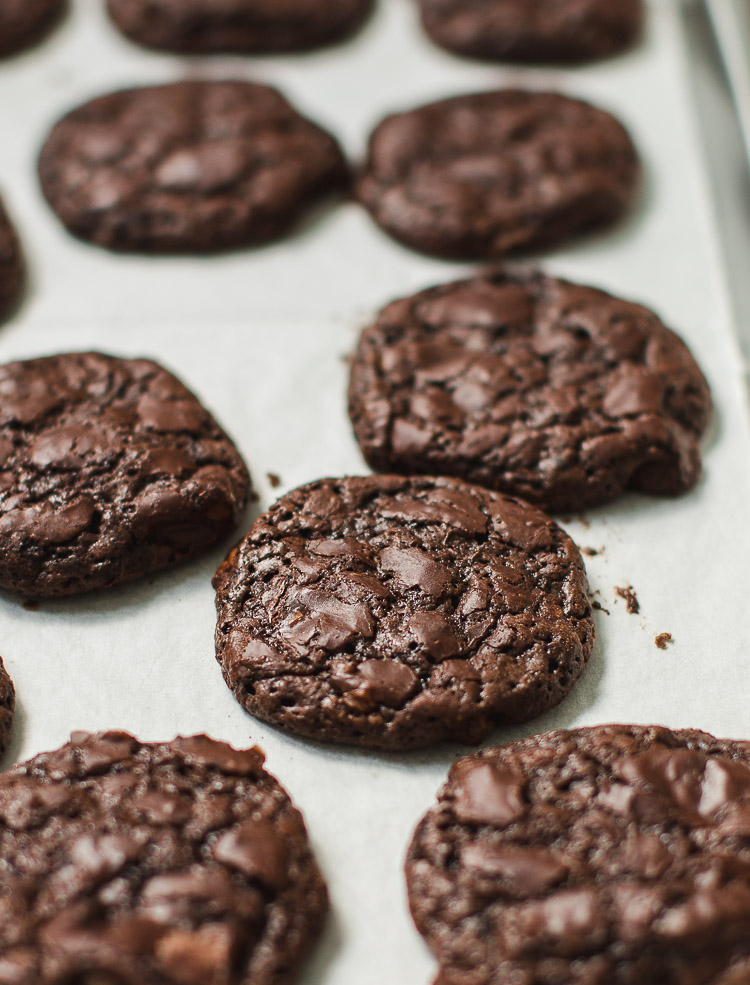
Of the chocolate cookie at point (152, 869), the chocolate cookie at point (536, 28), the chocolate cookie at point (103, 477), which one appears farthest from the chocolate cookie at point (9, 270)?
the chocolate cookie at point (536, 28)

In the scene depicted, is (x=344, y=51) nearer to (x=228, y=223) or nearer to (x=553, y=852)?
(x=228, y=223)

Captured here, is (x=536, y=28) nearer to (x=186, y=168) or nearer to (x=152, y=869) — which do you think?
(x=186, y=168)

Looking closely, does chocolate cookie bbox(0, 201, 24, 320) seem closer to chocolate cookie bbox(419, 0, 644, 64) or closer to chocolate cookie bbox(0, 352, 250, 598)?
chocolate cookie bbox(0, 352, 250, 598)

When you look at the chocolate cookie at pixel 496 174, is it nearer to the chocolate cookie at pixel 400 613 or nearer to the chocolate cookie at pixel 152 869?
the chocolate cookie at pixel 400 613

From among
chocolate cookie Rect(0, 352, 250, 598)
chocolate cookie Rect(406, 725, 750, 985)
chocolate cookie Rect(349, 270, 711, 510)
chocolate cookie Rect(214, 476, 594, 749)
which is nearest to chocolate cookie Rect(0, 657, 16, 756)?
chocolate cookie Rect(0, 352, 250, 598)

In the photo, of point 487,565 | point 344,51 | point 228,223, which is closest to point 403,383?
point 487,565

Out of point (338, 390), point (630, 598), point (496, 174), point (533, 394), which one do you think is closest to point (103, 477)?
point (338, 390)

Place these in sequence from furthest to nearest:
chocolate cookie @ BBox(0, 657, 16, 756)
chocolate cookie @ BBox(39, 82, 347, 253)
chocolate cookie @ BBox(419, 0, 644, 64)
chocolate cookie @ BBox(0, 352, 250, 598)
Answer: chocolate cookie @ BBox(419, 0, 644, 64) → chocolate cookie @ BBox(39, 82, 347, 253) → chocolate cookie @ BBox(0, 352, 250, 598) → chocolate cookie @ BBox(0, 657, 16, 756)
